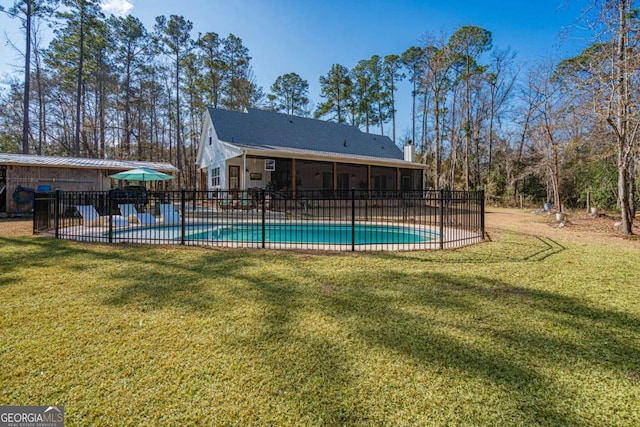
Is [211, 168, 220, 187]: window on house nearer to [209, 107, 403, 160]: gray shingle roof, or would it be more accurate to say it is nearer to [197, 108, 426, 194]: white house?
[197, 108, 426, 194]: white house

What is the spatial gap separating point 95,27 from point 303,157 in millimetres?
20672

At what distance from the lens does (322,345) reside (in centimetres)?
261

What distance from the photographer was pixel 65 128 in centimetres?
2664

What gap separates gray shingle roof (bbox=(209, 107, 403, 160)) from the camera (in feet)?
63.3

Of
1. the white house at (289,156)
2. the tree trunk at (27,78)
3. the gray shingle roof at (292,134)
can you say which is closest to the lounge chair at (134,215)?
the white house at (289,156)

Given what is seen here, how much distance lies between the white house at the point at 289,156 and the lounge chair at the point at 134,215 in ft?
17.5

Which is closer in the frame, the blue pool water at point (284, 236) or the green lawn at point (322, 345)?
the green lawn at point (322, 345)

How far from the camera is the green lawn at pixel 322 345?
74.0 inches

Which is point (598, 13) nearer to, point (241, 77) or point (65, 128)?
point (241, 77)

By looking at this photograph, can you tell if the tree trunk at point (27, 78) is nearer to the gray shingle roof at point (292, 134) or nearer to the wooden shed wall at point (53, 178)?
the wooden shed wall at point (53, 178)

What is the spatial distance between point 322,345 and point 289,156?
14091 millimetres

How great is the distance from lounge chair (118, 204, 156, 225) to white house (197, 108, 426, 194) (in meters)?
A: 5.35

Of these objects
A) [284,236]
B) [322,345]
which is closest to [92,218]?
[284,236]

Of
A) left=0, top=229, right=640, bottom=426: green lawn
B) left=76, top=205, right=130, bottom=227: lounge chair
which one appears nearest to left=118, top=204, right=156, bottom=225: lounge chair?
left=76, top=205, right=130, bottom=227: lounge chair
